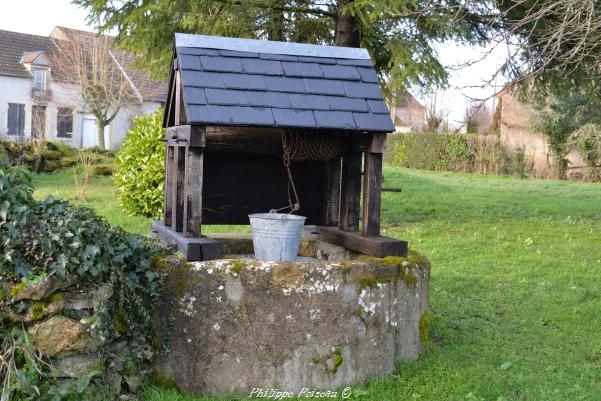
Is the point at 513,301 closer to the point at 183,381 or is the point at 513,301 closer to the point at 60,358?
the point at 183,381

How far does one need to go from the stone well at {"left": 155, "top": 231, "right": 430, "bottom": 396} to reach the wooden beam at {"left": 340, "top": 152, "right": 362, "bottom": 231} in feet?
4.21

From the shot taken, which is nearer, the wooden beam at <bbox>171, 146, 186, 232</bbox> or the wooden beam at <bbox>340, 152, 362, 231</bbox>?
the wooden beam at <bbox>171, 146, 186, 232</bbox>

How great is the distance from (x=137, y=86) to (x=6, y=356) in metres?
31.1

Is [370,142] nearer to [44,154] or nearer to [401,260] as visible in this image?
[401,260]

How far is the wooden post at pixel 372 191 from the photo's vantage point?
5207 mm

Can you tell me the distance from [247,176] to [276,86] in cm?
118

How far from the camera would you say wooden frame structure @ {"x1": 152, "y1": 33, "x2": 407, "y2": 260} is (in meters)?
4.80

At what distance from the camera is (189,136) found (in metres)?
4.74

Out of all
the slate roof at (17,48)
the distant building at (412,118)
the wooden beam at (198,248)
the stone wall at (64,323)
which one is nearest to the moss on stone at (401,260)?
the wooden beam at (198,248)

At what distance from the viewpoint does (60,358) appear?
3.83 m

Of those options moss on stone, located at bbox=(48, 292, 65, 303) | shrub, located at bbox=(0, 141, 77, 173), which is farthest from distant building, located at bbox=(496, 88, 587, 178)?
moss on stone, located at bbox=(48, 292, 65, 303)

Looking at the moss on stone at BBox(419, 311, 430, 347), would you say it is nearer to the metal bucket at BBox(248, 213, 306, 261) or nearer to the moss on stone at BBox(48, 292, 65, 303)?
the metal bucket at BBox(248, 213, 306, 261)

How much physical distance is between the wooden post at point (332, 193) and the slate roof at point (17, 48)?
96.5 feet

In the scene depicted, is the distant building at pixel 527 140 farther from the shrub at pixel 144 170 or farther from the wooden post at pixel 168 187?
the wooden post at pixel 168 187
